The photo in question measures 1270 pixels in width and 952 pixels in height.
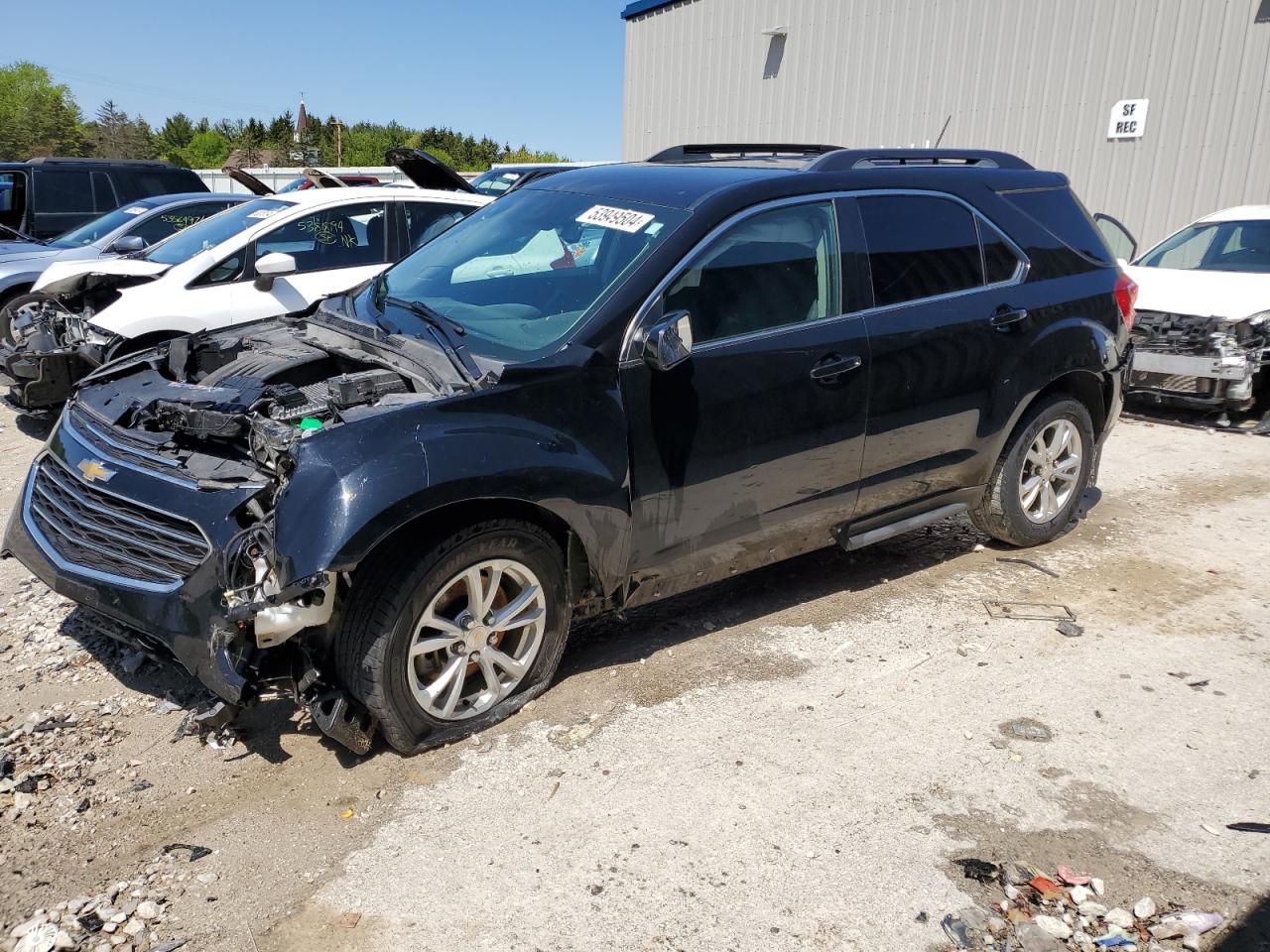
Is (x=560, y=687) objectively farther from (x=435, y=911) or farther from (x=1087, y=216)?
(x=1087, y=216)

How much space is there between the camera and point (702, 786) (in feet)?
11.2

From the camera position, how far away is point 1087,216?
17.9 feet

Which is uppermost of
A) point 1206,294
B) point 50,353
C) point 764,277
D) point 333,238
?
point 764,277

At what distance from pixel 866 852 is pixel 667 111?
64.2 ft

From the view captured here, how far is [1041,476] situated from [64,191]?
13621mm

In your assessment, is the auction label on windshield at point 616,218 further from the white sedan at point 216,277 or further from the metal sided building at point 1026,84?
the metal sided building at point 1026,84

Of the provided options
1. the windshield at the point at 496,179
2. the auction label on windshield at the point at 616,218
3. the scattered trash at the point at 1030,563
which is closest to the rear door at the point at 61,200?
the windshield at the point at 496,179

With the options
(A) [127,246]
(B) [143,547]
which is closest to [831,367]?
(B) [143,547]

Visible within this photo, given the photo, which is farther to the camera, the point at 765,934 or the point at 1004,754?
the point at 1004,754

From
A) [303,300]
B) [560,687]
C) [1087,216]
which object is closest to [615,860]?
[560,687]

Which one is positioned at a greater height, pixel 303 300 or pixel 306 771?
pixel 303 300

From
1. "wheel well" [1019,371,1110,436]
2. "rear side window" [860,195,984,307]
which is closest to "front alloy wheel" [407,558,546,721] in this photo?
"rear side window" [860,195,984,307]

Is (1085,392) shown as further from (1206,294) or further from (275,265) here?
(275,265)

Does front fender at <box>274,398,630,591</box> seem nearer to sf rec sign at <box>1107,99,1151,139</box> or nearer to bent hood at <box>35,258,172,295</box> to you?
bent hood at <box>35,258,172,295</box>
